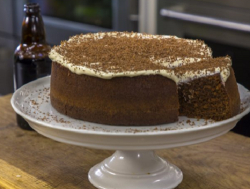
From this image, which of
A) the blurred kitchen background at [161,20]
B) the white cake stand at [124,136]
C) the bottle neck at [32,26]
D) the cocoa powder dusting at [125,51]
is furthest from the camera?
the blurred kitchen background at [161,20]

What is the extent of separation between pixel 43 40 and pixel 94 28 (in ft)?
3.57

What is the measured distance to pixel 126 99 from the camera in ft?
3.89


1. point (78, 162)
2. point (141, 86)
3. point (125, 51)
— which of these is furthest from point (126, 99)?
point (78, 162)

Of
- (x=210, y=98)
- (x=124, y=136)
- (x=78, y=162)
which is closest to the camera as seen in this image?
(x=124, y=136)

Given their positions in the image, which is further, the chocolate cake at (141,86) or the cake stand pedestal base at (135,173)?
the cake stand pedestal base at (135,173)

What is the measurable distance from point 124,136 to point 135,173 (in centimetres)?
25

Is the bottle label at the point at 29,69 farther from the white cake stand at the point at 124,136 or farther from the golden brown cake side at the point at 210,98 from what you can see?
the golden brown cake side at the point at 210,98

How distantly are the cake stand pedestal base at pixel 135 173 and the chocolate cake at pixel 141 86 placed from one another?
0.16 metres

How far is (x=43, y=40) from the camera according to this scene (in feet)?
5.34

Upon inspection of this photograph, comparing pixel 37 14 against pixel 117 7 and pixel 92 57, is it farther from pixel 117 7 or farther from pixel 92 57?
pixel 117 7

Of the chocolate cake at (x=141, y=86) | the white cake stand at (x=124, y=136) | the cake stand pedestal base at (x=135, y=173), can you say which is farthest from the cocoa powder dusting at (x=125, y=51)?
the cake stand pedestal base at (x=135, y=173)

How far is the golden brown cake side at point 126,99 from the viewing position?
1.18 metres

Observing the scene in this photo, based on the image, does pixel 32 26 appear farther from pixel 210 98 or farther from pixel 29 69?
pixel 210 98

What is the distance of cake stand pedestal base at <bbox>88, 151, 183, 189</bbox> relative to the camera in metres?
1.30
